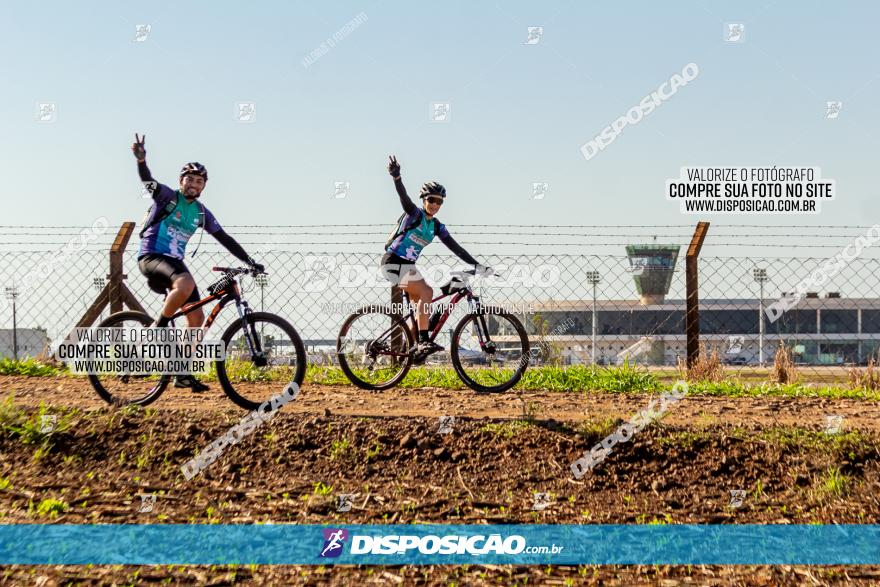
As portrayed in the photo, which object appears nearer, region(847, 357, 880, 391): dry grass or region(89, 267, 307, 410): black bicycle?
region(89, 267, 307, 410): black bicycle

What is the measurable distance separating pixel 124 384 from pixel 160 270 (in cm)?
131

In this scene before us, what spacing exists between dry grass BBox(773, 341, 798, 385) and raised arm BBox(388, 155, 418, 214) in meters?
6.09

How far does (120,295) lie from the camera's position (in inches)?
462

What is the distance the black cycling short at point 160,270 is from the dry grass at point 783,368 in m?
8.04

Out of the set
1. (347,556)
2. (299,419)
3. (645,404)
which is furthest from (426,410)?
(347,556)

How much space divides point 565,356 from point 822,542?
20.9 ft

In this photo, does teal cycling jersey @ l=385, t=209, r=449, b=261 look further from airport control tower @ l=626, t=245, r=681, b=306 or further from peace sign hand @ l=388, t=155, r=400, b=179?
airport control tower @ l=626, t=245, r=681, b=306

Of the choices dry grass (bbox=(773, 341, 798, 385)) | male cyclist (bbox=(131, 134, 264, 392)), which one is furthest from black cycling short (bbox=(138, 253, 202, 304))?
dry grass (bbox=(773, 341, 798, 385))

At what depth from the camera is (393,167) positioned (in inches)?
315

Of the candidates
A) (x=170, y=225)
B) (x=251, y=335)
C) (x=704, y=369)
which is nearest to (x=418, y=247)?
(x=251, y=335)

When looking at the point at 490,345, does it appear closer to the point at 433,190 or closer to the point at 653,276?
the point at 433,190

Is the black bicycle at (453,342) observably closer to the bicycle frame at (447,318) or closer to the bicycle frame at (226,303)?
the bicycle frame at (447,318)

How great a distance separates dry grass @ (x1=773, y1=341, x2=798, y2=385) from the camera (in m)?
11.4

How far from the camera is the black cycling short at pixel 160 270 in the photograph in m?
6.94
